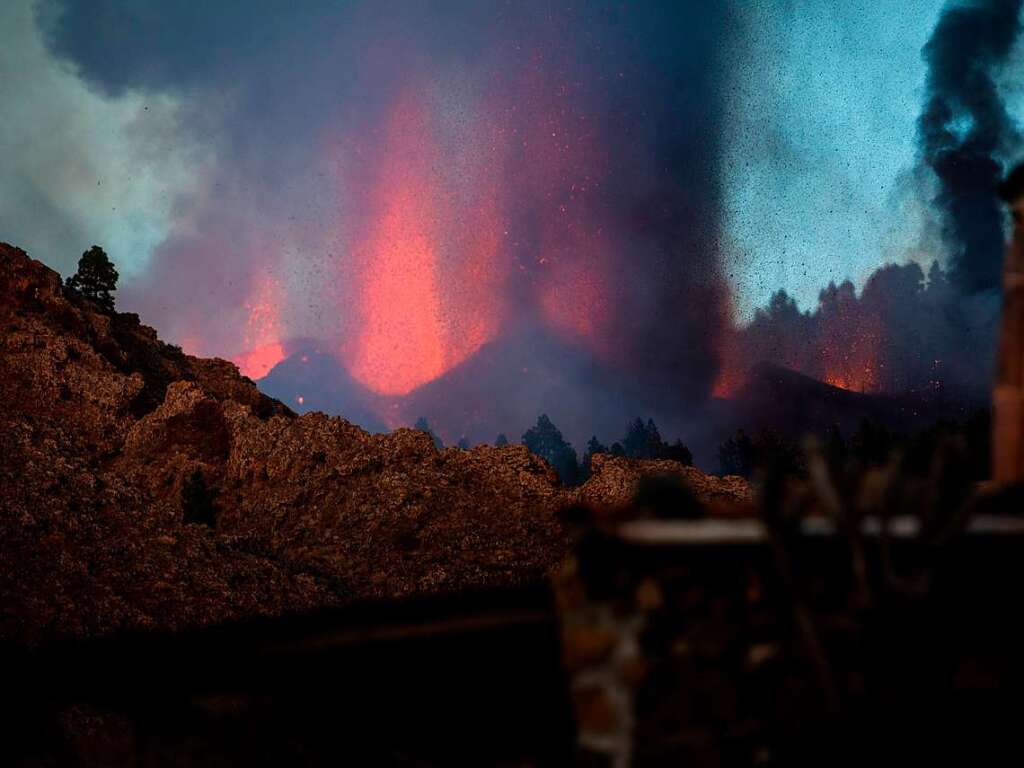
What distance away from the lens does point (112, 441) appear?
32.3 metres

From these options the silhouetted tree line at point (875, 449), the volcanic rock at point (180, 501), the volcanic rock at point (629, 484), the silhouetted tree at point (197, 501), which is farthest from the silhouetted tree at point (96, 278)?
the silhouetted tree line at point (875, 449)

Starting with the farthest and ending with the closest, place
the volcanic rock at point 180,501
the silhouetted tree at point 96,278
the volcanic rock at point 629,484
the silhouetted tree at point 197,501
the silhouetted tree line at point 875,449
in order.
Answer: the silhouetted tree at point 96,278
the volcanic rock at point 629,484
the silhouetted tree at point 197,501
the volcanic rock at point 180,501
the silhouetted tree line at point 875,449

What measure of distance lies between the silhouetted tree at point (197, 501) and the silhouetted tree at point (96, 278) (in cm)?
2342

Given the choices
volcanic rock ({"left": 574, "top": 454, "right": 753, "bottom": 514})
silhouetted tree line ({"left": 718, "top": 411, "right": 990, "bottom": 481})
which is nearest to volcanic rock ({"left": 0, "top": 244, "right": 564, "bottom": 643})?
volcanic rock ({"left": 574, "top": 454, "right": 753, "bottom": 514})

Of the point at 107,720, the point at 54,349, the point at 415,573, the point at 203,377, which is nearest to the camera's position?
the point at 107,720

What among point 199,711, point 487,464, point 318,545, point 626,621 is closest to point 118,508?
point 318,545

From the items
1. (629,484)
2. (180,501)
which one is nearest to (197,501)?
(180,501)

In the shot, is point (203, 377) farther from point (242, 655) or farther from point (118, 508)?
point (242, 655)

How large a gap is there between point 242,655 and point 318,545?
2338cm

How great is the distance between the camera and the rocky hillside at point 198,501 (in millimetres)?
22500

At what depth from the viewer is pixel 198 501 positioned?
2897cm

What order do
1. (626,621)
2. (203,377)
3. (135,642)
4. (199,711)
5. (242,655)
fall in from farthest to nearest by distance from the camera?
(203,377) → (199,711) → (135,642) → (242,655) → (626,621)

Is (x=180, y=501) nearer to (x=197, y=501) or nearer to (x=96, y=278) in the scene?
(x=197, y=501)

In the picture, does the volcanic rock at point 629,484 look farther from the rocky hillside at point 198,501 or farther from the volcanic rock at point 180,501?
the volcanic rock at point 180,501
